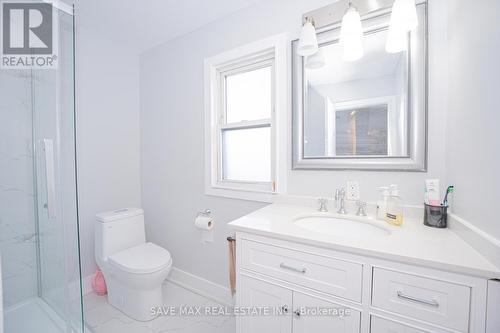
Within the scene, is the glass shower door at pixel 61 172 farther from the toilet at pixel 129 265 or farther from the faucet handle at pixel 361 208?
the faucet handle at pixel 361 208

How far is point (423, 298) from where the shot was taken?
67 cm

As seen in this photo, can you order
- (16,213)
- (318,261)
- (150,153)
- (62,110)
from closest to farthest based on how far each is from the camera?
1. (318,261)
2. (62,110)
3. (16,213)
4. (150,153)

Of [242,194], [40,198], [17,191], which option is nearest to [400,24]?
[242,194]

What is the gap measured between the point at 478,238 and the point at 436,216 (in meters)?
0.25

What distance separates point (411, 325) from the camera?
69 centimetres

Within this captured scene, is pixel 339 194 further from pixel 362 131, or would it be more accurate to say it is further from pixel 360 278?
pixel 360 278

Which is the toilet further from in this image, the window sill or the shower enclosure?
the window sill

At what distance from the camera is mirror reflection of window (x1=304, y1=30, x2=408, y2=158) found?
44.5 inches

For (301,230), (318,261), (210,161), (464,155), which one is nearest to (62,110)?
(210,161)

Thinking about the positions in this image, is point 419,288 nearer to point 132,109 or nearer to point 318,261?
point 318,261

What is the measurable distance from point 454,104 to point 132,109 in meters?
2.54

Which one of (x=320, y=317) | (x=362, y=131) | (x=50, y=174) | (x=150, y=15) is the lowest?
(x=320, y=317)

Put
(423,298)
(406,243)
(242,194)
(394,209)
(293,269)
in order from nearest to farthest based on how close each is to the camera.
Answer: (423,298)
(406,243)
(293,269)
(394,209)
(242,194)

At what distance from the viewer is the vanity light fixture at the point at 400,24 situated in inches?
38.3
